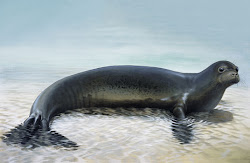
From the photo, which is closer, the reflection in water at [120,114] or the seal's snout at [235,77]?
the reflection in water at [120,114]

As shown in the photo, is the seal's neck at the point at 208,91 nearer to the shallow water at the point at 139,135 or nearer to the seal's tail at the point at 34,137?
the shallow water at the point at 139,135

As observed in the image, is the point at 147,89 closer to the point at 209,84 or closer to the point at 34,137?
the point at 209,84

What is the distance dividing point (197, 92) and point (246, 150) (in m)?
0.95

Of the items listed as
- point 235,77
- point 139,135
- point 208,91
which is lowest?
point 139,135

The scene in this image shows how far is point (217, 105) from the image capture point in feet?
9.12

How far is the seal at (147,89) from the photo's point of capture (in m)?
2.58

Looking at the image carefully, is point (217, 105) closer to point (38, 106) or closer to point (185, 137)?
point (185, 137)

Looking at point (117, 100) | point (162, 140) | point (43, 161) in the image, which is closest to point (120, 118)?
point (117, 100)

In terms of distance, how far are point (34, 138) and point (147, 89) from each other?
1.06 m

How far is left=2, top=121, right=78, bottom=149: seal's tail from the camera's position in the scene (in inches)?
69.7

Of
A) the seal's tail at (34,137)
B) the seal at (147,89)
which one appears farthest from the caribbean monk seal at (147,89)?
the seal's tail at (34,137)

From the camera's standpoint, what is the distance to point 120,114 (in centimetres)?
244

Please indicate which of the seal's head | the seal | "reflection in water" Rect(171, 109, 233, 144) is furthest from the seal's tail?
the seal's head

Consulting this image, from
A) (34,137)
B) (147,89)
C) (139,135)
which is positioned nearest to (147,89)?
(147,89)
